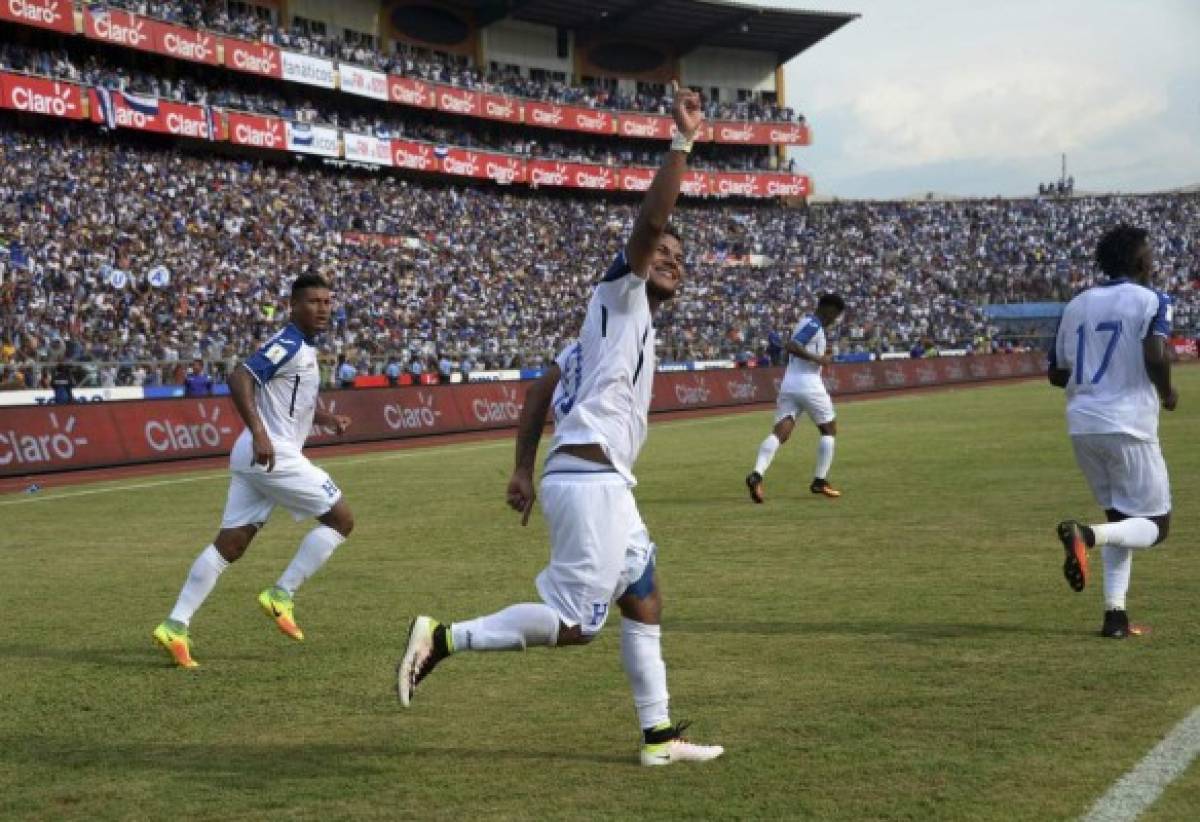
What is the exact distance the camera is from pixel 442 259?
5291 centimetres

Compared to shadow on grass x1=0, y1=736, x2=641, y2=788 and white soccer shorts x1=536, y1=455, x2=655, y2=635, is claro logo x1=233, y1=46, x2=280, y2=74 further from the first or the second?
white soccer shorts x1=536, y1=455, x2=655, y2=635

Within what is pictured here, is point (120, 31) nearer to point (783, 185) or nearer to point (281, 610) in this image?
point (281, 610)

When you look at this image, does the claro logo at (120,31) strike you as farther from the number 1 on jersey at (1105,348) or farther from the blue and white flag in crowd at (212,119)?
the number 1 on jersey at (1105,348)

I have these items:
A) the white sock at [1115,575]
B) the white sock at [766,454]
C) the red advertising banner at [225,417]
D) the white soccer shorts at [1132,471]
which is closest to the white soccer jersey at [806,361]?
the white sock at [766,454]

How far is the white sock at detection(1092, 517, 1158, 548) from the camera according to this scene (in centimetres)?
716

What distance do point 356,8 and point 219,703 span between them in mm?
57707

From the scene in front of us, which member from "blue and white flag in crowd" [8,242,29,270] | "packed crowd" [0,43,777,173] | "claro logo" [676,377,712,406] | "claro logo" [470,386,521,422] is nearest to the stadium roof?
"packed crowd" [0,43,777,173]

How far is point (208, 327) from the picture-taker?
124ft

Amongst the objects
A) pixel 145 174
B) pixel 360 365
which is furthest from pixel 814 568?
pixel 145 174

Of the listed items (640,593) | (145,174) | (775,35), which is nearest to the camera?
(640,593)

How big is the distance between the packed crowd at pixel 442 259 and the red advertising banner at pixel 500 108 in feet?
12.2

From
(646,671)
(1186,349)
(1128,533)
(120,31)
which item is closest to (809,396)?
(1128,533)

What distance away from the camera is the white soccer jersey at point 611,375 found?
506 cm

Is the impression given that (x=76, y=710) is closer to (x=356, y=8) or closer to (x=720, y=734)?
(x=720, y=734)
